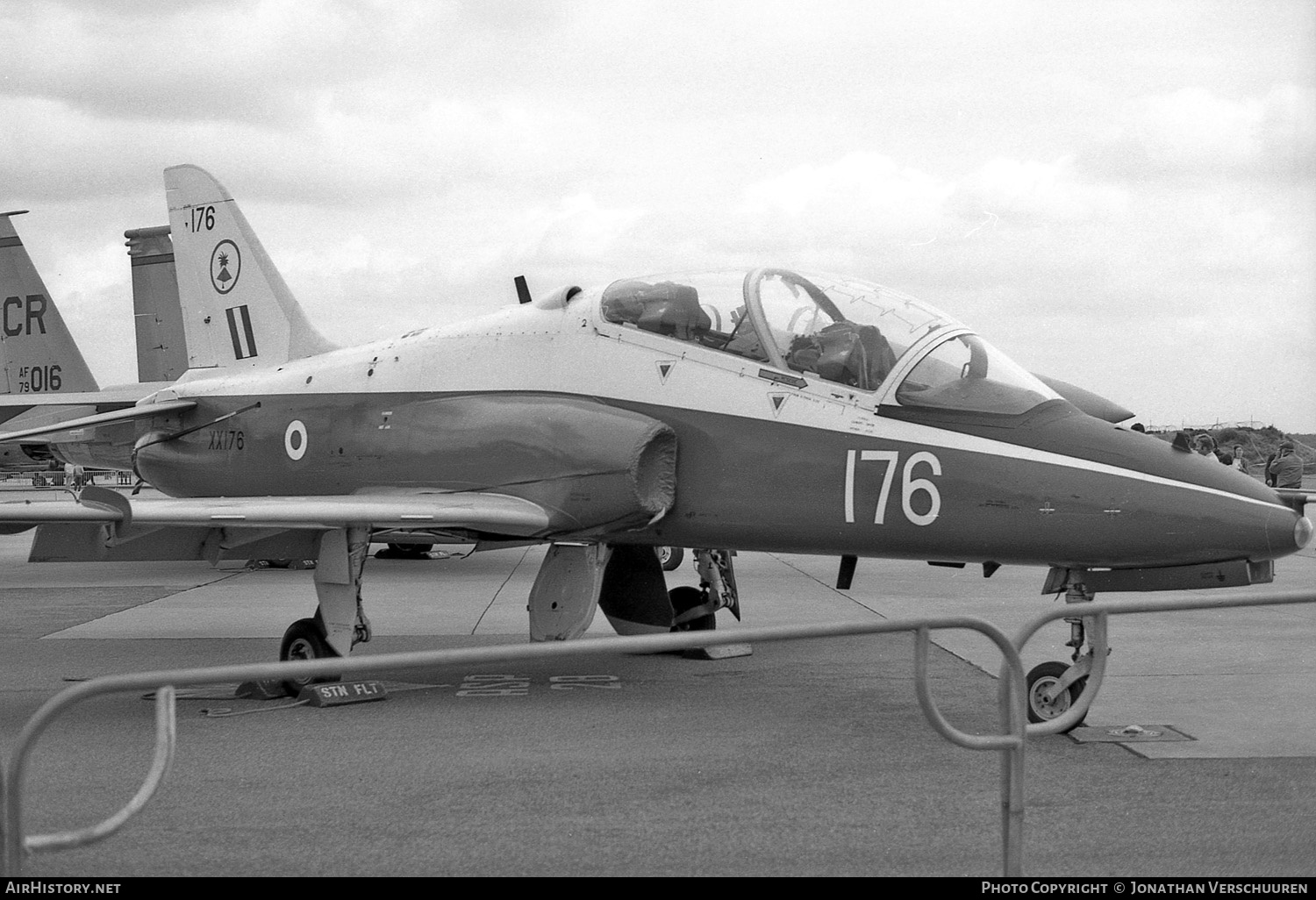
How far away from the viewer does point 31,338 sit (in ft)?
85.8

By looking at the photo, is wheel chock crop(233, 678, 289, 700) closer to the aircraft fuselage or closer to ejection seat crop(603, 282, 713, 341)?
the aircraft fuselage

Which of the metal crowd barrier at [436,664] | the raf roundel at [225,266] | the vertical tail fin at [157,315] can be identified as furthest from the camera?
the vertical tail fin at [157,315]

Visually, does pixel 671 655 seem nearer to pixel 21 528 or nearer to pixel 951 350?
pixel 951 350

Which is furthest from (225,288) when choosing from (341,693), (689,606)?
(341,693)

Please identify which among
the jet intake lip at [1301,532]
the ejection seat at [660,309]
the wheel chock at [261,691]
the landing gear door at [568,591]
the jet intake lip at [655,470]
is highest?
the ejection seat at [660,309]

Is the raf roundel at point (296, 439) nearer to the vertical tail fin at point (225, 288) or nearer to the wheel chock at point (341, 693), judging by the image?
the vertical tail fin at point (225, 288)

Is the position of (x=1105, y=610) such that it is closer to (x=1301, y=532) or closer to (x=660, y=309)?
(x=1301, y=532)

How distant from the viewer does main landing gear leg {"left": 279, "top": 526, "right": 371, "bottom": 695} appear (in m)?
8.36

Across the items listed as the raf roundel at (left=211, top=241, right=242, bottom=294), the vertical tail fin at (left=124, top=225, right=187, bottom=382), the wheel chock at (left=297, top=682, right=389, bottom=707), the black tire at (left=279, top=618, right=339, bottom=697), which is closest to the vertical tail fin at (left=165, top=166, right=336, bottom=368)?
the raf roundel at (left=211, top=241, right=242, bottom=294)

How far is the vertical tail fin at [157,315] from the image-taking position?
25.1 meters

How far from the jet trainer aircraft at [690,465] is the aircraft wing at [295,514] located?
2 cm

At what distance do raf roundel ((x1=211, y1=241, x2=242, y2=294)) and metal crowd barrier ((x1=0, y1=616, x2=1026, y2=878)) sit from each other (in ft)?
27.9

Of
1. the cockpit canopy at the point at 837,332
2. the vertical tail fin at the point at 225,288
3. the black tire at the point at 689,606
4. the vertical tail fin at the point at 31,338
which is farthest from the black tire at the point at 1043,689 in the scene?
the vertical tail fin at the point at 31,338

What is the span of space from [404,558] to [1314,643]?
41.0 feet
